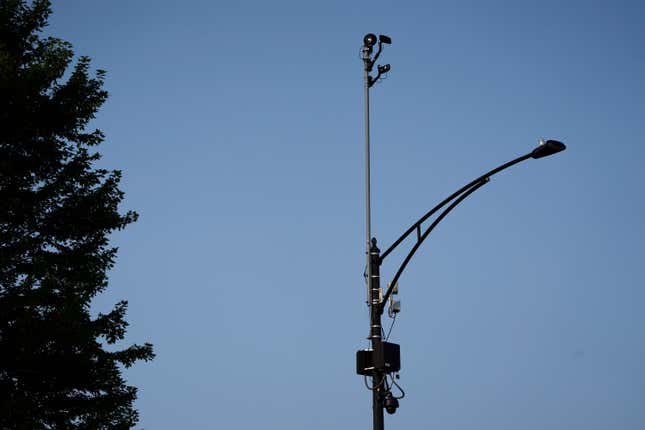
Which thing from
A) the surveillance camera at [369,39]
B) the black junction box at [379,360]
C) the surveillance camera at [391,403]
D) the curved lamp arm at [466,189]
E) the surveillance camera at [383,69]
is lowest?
the surveillance camera at [391,403]

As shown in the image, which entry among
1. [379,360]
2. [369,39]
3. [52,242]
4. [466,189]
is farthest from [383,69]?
[52,242]

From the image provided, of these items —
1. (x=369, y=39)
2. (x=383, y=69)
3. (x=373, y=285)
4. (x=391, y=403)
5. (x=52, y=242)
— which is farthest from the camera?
(x=52, y=242)

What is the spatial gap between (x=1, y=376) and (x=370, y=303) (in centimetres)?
1167

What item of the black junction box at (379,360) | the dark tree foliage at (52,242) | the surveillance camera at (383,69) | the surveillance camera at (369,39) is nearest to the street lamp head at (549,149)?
the black junction box at (379,360)

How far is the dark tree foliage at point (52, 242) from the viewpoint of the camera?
717 inches

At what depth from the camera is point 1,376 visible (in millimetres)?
18250

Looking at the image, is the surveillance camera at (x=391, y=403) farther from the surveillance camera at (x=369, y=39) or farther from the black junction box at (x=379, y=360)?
the surveillance camera at (x=369, y=39)

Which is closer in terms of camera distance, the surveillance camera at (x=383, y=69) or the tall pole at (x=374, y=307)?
the tall pole at (x=374, y=307)

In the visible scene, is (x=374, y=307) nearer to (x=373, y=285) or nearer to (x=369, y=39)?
(x=373, y=285)

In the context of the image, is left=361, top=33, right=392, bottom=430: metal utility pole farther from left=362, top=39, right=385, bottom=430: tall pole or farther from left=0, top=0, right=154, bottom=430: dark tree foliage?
left=0, top=0, right=154, bottom=430: dark tree foliage

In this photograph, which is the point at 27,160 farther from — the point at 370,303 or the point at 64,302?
the point at 370,303

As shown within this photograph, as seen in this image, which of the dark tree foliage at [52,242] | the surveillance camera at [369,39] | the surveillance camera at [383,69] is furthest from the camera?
the dark tree foliage at [52,242]

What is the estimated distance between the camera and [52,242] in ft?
67.0

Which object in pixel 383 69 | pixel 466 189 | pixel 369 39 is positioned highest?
pixel 369 39
